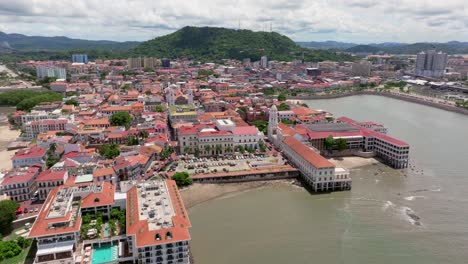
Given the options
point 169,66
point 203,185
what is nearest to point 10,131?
point 203,185

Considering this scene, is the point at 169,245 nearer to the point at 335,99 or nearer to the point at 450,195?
the point at 450,195

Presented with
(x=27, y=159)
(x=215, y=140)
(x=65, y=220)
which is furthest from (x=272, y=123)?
(x=65, y=220)

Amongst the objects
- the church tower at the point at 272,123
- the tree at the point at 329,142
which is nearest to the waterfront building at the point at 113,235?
the tree at the point at 329,142

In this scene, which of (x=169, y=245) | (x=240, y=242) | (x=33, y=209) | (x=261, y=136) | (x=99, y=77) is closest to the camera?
(x=169, y=245)

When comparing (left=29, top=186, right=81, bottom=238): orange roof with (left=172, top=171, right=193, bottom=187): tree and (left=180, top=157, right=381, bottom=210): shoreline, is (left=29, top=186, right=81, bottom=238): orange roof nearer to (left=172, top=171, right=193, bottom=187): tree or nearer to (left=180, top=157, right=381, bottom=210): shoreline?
(left=180, top=157, right=381, bottom=210): shoreline

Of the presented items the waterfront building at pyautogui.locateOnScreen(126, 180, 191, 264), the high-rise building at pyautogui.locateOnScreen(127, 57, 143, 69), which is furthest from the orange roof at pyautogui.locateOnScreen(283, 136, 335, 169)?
the high-rise building at pyautogui.locateOnScreen(127, 57, 143, 69)

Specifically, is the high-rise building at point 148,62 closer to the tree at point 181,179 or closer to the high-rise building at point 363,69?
the high-rise building at point 363,69

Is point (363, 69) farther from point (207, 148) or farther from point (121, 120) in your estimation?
point (207, 148)
